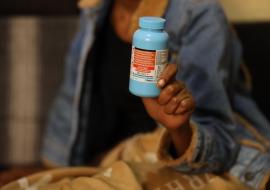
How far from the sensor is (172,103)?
32.1 inches

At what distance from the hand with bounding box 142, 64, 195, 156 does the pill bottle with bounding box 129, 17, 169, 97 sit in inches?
0.6

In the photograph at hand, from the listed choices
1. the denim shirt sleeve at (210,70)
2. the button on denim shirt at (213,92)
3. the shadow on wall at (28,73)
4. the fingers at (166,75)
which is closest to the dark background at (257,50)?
the shadow on wall at (28,73)

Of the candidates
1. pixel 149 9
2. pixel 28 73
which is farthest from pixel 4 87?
pixel 149 9

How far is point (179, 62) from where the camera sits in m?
1.05

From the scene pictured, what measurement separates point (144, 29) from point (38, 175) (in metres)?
0.43

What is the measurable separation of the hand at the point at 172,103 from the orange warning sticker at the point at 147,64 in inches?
0.6

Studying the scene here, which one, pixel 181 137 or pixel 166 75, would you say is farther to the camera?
pixel 181 137

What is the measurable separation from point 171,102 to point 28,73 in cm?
73

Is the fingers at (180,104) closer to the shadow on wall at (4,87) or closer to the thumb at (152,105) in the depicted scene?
the thumb at (152,105)

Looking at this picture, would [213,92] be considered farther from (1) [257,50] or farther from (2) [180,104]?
(1) [257,50]

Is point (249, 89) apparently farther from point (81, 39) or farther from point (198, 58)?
point (81, 39)

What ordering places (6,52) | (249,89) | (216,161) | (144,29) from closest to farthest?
(144,29)
(216,161)
(249,89)
(6,52)

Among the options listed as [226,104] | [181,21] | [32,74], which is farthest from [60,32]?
[226,104]

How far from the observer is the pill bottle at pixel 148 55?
77 cm
